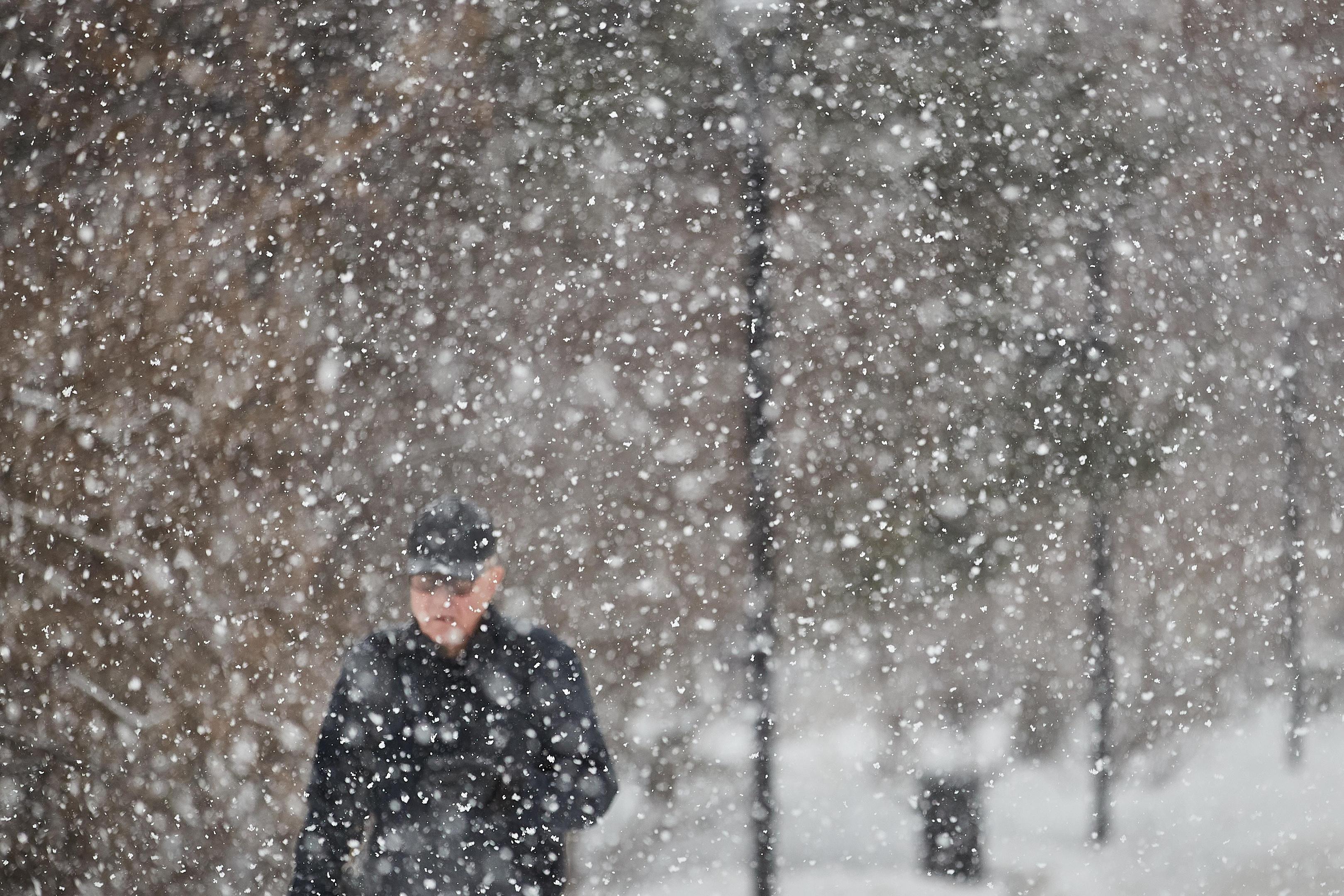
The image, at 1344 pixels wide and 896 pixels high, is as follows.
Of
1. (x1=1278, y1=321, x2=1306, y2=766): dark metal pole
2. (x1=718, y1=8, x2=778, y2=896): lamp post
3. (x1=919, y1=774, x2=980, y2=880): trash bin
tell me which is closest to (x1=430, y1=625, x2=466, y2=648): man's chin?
(x1=718, y1=8, x2=778, y2=896): lamp post

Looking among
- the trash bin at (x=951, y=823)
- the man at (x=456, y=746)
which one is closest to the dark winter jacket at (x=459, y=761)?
the man at (x=456, y=746)

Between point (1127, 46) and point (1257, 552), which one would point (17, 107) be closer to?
point (1127, 46)

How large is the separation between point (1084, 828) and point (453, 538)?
0.41m

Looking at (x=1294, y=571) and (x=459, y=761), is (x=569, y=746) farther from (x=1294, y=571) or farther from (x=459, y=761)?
(x=1294, y=571)

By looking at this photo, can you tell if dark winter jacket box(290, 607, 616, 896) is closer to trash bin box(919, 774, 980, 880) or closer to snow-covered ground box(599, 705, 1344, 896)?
snow-covered ground box(599, 705, 1344, 896)

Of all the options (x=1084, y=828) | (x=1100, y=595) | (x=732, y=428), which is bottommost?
(x=1084, y=828)

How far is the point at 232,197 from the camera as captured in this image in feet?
2.14

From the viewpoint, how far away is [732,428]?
0.59 meters

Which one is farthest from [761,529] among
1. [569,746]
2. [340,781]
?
[340,781]

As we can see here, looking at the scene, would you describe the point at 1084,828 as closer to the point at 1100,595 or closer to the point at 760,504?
the point at 1100,595

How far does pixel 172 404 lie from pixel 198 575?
0.35ft

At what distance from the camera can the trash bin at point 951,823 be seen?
603 mm

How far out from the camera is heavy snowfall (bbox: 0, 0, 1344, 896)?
0.59 metres

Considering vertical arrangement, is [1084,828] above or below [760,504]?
below
